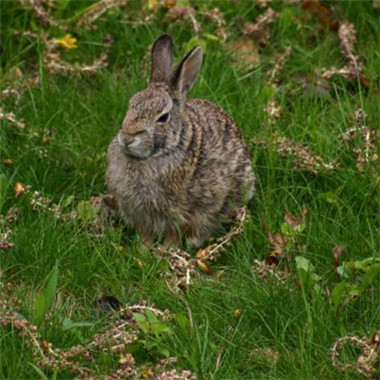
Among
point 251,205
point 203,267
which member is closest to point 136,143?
point 203,267

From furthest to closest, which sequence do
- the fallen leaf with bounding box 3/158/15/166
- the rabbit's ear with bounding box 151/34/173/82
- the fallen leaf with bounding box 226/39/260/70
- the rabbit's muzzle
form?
1. the fallen leaf with bounding box 226/39/260/70
2. the fallen leaf with bounding box 3/158/15/166
3. the rabbit's ear with bounding box 151/34/173/82
4. the rabbit's muzzle

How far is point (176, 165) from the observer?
583 centimetres

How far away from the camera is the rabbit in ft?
18.8

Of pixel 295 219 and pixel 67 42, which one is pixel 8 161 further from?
pixel 295 219

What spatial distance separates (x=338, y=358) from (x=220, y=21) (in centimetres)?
340

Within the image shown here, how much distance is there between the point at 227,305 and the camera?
16.5ft

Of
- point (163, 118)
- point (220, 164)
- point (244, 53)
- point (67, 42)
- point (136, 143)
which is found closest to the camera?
point (136, 143)

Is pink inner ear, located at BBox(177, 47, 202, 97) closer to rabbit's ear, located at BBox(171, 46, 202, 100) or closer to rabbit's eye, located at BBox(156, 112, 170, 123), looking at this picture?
rabbit's ear, located at BBox(171, 46, 202, 100)

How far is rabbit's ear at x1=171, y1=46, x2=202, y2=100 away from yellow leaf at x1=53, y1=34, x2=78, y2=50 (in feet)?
4.58

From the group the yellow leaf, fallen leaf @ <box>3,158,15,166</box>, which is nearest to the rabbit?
fallen leaf @ <box>3,158,15,166</box>

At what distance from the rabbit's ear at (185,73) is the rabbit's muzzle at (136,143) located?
17.3 inches

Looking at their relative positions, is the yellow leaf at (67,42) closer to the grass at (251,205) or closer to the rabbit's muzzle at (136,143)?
→ the grass at (251,205)

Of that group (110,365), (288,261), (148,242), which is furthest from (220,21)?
(110,365)

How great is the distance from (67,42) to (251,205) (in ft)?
6.42
